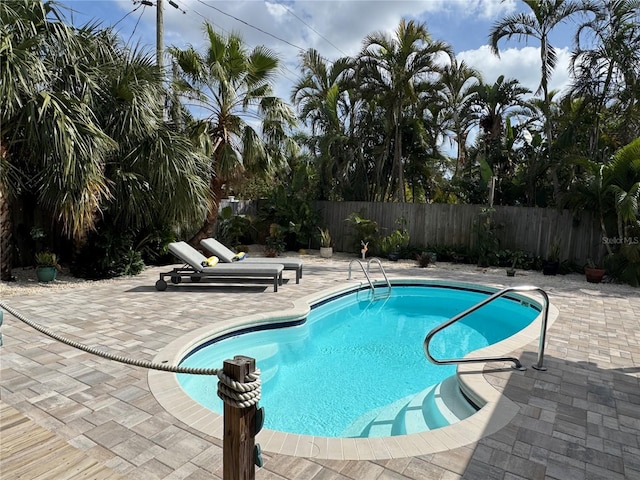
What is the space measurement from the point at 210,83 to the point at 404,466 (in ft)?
34.7

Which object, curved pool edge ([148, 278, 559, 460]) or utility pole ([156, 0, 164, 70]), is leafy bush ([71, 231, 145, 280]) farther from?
utility pole ([156, 0, 164, 70])

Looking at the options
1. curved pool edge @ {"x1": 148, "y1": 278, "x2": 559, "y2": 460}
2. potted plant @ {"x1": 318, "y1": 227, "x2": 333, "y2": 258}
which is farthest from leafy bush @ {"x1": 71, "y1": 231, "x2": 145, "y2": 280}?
potted plant @ {"x1": 318, "y1": 227, "x2": 333, "y2": 258}

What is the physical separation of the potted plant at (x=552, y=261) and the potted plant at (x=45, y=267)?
12.0 meters

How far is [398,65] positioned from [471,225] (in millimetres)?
5965

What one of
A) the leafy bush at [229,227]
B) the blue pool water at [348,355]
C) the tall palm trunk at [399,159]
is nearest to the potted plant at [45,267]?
the blue pool water at [348,355]

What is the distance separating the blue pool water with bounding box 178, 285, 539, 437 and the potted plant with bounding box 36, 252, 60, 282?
4.93m

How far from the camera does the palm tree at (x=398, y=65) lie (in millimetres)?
13492

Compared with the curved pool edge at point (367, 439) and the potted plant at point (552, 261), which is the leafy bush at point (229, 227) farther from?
the curved pool edge at point (367, 439)

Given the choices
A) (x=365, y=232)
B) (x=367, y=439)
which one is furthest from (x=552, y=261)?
(x=367, y=439)

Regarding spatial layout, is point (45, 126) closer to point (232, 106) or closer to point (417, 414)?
point (232, 106)

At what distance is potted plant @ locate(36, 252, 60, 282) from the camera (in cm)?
809

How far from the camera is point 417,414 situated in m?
4.12

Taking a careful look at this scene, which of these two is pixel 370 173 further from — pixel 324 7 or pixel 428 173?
pixel 324 7

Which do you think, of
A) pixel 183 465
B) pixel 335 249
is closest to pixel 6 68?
pixel 183 465
